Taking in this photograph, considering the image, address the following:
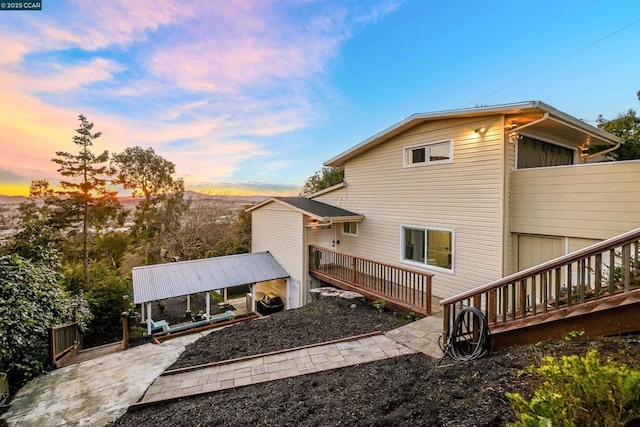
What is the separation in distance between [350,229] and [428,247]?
143 inches

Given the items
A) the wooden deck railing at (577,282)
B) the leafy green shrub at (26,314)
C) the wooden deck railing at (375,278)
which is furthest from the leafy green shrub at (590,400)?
the leafy green shrub at (26,314)

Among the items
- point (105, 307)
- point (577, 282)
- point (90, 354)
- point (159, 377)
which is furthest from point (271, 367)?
point (105, 307)

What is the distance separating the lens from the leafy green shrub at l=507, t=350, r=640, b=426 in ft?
5.53

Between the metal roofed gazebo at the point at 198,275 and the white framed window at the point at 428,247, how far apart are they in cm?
546

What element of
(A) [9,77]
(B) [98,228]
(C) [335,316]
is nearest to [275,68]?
(A) [9,77]

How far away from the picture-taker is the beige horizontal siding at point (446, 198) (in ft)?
22.5

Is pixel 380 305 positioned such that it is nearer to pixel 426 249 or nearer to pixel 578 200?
pixel 426 249

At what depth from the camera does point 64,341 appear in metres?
7.46

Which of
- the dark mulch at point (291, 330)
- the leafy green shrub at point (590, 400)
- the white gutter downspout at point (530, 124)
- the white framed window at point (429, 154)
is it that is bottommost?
the dark mulch at point (291, 330)

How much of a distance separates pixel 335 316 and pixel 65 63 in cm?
1140

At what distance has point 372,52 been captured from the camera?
1365cm

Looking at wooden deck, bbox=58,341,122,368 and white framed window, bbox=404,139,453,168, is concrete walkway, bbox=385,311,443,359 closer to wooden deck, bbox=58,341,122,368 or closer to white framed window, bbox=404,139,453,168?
white framed window, bbox=404,139,453,168

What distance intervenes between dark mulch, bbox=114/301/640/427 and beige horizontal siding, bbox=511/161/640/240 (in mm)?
3486

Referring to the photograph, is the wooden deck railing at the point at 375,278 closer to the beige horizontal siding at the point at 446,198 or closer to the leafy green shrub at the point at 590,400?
the beige horizontal siding at the point at 446,198
